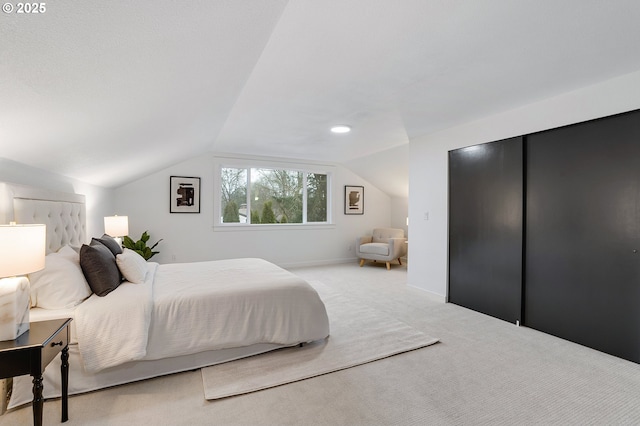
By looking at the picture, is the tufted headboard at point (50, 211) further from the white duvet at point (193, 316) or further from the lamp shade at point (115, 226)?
the white duvet at point (193, 316)

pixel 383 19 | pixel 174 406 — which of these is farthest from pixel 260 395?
pixel 383 19

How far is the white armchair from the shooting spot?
5984 mm

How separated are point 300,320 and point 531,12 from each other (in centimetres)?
249

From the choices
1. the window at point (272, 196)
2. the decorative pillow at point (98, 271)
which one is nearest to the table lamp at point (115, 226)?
the decorative pillow at point (98, 271)

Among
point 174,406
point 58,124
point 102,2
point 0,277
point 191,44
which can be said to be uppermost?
point 191,44

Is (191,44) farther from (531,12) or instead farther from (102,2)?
(531,12)

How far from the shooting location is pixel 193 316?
87.0 inches

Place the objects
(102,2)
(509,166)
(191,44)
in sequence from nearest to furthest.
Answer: (102,2) → (191,44) → (509,166)

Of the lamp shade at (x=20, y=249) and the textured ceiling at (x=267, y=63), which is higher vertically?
the textured ceiling at (x=267, y=63)

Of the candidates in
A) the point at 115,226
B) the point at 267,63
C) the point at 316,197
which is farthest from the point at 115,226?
the point at 316,197

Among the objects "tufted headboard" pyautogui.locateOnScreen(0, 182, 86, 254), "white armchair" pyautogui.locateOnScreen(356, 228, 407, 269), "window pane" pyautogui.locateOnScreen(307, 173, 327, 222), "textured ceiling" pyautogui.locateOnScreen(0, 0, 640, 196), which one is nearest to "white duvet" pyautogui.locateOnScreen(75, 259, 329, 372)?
"tufted headboard" pyautogui.locateOnScreen(0, 182, 86, 254)

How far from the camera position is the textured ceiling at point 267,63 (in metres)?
1.15

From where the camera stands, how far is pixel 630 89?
94.5 inches

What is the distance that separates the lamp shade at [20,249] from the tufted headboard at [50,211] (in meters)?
0.70
